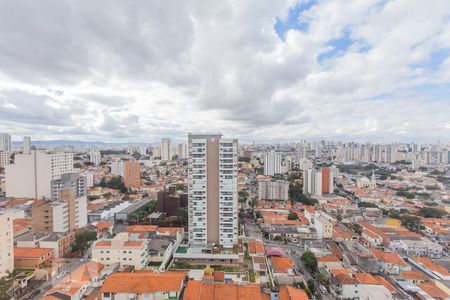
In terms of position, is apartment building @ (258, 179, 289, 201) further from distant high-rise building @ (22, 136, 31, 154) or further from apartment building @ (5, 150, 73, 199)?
distant high-rise building @ (22, 136, 31, 154)

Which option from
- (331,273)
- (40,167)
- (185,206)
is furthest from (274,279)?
(40,167)

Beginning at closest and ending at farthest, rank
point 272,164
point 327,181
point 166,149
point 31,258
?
point 31,258
point 327,181
point 272,164
point 166,149

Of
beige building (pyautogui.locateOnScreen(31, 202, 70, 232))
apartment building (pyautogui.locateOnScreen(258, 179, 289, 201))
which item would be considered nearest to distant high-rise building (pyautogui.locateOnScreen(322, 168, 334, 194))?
apartment building (pyautogui.locateOnScreen(258, 179, 289, 201))

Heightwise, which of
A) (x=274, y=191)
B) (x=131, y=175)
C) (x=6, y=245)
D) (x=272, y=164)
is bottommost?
(x=274, y=191)

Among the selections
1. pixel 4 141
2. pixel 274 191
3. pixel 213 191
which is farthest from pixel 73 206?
pixel 4 141

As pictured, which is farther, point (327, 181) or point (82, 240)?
point (327, 181)

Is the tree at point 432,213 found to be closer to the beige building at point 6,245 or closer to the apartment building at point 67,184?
the beige building at point 6,245

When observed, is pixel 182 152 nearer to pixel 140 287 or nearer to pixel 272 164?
pixel 272 164
